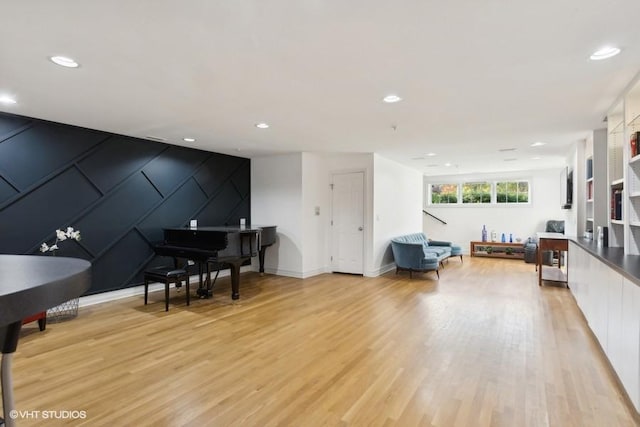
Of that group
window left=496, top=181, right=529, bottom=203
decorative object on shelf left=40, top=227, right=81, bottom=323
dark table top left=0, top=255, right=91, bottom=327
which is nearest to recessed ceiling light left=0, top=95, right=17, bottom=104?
decorative object on shelf left=40, top=227, right=81, bottom=323

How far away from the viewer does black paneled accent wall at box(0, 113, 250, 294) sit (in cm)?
400

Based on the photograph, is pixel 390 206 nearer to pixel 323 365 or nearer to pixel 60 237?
pixel 323 365

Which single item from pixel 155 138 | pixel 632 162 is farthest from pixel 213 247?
pixel 632 162

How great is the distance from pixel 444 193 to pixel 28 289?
1071 cm

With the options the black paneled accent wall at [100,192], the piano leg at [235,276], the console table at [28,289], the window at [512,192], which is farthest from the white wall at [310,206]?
the console table at [28,289]

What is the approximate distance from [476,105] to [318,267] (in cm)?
425

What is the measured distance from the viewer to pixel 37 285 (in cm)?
64

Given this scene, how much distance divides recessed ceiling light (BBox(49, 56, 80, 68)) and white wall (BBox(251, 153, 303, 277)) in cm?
406

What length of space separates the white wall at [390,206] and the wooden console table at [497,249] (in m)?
1.94

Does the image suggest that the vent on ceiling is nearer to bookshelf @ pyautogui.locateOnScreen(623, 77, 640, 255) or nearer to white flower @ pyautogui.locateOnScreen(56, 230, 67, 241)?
white flower @ pyautogui.locateOnScreen(56, 230, 67, 241)

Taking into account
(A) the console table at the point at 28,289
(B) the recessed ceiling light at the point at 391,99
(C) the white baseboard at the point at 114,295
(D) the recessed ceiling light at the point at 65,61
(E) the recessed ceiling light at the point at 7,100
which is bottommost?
(C) the white baseboard at the point at 114,295

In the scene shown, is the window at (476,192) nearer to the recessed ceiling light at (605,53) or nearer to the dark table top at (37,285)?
the recessed ceiling light at (605,53)

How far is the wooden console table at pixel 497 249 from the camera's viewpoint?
8.79 metres

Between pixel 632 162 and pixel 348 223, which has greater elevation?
pixel 632 162
